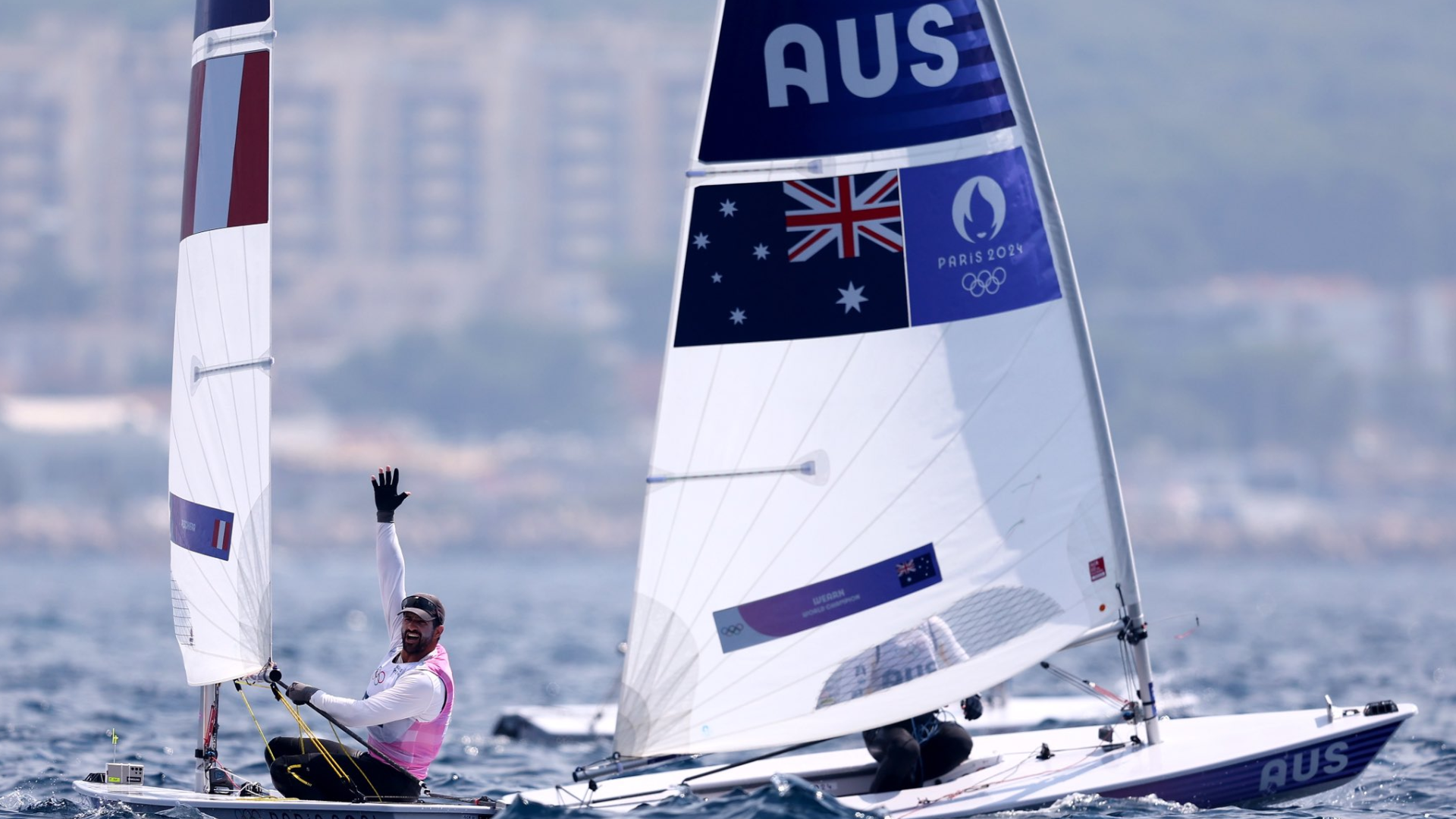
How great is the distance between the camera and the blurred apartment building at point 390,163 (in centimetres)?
15012

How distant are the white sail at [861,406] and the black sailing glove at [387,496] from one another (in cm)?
119

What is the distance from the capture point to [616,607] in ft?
156

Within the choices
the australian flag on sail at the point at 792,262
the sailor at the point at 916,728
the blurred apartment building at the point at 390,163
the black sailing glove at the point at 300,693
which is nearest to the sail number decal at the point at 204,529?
the black sailing glove at the point at 300,693

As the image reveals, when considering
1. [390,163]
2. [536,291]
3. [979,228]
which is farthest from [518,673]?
[390,163]

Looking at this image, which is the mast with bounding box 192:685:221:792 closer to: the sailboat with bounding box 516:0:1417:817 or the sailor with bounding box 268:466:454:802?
the sailor with bounding box 268:466:454:802

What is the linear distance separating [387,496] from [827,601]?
2.21 metres

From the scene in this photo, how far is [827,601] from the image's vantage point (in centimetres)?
993

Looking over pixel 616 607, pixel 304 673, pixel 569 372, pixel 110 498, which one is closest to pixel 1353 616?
pixel 616 607

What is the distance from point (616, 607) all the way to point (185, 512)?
1493 inches

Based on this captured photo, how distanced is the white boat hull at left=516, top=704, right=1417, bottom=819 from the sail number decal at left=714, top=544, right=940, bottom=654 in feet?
3.09

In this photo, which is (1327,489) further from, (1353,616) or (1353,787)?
(1353,787)

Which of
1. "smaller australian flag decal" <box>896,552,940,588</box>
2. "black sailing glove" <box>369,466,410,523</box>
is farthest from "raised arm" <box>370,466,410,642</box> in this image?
"smaller australian flag decal" <box>896,552,940,588</box>

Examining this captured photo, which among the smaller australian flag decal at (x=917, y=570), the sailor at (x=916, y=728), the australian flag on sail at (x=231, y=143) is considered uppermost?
the australian flag on sail at (x=231, y=143)

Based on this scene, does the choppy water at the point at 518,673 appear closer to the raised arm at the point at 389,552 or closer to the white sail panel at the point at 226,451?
the white sail panel at the point at 226,451
